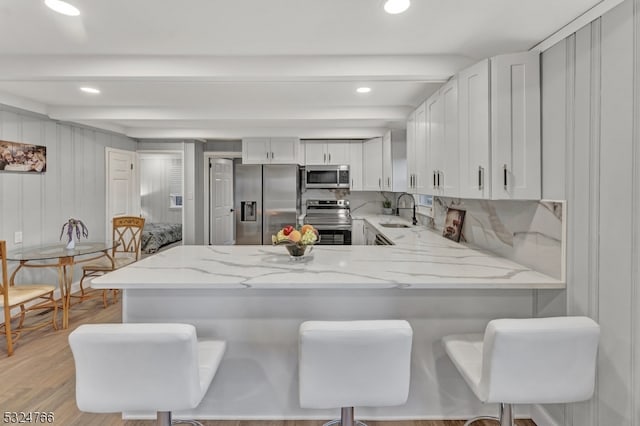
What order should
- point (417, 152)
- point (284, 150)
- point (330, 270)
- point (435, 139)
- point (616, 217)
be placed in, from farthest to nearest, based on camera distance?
point (284, 150) < point (417, 152) < point (435, 139) < point (330, 270) < point (616, 217)

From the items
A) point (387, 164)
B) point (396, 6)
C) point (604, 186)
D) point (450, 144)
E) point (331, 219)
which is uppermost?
point (396, 6)

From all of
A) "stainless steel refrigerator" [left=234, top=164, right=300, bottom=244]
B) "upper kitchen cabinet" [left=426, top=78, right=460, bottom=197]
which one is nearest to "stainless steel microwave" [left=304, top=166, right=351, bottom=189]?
"stainless steel refrigerator" [left=234, top=164, right=300, bottom=244]

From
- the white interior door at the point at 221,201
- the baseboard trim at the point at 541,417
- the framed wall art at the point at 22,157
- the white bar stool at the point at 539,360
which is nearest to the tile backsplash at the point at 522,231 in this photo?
the white bar stool at the point at 539,360

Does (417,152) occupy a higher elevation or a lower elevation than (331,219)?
higher

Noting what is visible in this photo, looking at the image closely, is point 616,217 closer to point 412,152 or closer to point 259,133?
point 412,152

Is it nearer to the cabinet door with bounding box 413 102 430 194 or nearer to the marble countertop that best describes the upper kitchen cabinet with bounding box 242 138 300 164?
the cabinet door with bounding box 413 102 430 194

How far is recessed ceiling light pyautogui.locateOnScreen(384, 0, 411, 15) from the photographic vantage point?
175cm

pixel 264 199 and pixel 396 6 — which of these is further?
pixel 264 199

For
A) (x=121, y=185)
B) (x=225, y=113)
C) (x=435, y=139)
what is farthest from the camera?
(x=121, y=185)

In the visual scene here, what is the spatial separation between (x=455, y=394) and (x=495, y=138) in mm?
1528

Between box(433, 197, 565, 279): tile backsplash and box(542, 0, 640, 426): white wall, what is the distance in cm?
9

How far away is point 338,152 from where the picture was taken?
580 centimetres

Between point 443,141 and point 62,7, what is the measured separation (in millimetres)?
2501

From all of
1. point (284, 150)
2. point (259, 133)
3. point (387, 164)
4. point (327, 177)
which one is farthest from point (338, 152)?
point (259, 133)
